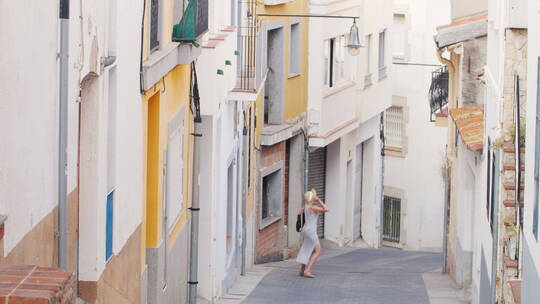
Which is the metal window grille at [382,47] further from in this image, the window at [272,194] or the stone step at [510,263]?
the stone step at [510,263]

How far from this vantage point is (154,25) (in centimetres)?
1254

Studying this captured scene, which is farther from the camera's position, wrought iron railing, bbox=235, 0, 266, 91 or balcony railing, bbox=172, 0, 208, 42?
wrought iron railing, bbox=235, 0, 266, 91

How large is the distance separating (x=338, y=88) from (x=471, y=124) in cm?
1065

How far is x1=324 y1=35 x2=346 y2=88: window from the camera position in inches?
1112

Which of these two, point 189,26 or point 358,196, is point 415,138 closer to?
point 358,196

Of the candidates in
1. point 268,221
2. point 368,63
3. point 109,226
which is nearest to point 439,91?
point 268,221

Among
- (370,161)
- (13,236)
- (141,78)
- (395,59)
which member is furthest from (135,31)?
(395,59)

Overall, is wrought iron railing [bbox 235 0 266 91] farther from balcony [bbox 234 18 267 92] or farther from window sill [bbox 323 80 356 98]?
window sill [bbox 323 80 356 98]

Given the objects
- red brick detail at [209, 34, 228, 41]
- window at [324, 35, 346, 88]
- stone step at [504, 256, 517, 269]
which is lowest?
stone step at [504, 256, 517, 269]

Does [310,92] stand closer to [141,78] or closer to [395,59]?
[395,59]

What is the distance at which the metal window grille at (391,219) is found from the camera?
36062mm

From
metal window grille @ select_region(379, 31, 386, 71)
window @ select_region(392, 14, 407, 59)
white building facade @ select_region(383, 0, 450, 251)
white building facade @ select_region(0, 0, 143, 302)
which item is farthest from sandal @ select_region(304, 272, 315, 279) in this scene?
window @ select_region(392, 14, 407, 59)

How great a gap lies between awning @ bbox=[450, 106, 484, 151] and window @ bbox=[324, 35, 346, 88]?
9.07 m

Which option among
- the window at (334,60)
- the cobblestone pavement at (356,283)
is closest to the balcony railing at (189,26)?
the cobblestone pavement at (356,283)
